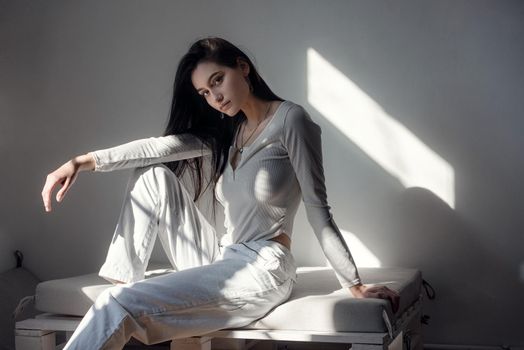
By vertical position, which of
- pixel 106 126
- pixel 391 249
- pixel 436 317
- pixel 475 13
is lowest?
pixel 436 317

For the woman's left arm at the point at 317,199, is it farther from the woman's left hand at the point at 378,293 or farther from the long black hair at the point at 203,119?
the long black hair at the point at 203,119

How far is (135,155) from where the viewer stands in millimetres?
2518

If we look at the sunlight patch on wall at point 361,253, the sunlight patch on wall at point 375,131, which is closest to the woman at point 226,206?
the sunlight patch on wall at point 375,131

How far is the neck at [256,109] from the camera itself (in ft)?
8.14

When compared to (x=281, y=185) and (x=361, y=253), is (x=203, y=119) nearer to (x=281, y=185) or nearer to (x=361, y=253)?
(x=281, y=185)

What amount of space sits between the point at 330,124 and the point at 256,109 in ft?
2.40

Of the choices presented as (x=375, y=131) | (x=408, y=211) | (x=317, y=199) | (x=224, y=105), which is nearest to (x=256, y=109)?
(x=224, y=105)

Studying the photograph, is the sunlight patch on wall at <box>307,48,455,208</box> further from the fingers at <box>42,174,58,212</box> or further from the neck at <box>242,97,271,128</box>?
the fingers at <box>42,174,58,212</box>

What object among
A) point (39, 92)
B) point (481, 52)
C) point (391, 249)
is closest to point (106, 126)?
point (39, 92)

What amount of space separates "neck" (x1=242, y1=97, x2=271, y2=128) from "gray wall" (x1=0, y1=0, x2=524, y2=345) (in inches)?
28.4

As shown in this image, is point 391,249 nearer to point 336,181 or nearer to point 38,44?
point 336,181

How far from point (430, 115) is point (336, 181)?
0.47 metres

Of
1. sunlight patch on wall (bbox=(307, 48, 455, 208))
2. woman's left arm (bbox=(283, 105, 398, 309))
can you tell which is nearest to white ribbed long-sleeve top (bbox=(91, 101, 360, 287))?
woman's left arm (bbox=(283, 105, 398, 309))

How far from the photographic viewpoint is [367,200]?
123 inches
